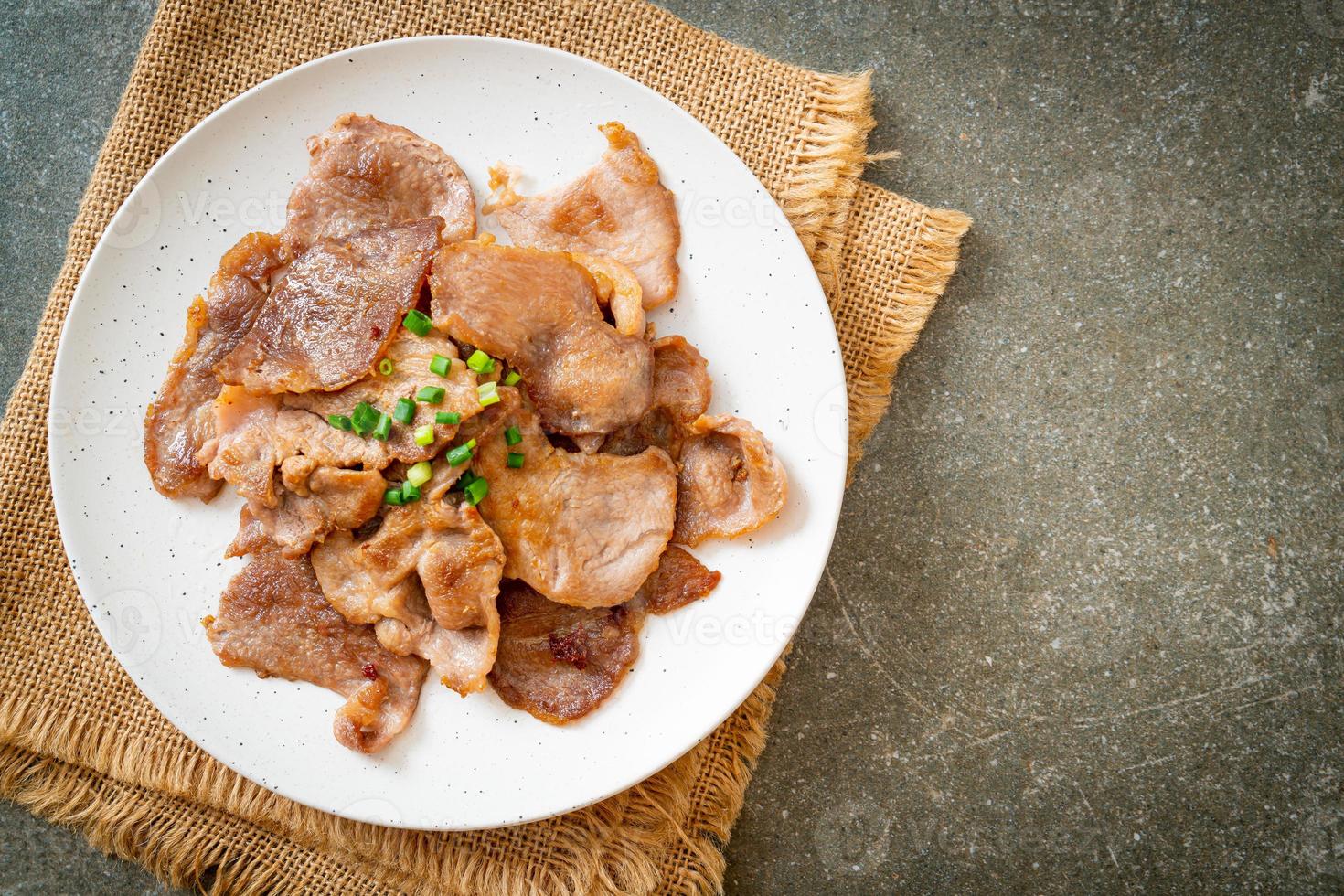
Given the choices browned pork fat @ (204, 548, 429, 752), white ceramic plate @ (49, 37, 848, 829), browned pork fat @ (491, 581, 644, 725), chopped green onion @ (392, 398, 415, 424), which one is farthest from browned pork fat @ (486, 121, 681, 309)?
browned pork fat @ (204, 548, 429, 752)

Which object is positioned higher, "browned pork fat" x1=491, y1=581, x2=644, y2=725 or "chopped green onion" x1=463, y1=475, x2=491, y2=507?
"chopped green onion" x1=463, y1=475, x2=491, y2=507

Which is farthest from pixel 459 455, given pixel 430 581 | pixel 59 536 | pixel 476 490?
pixel 59 536

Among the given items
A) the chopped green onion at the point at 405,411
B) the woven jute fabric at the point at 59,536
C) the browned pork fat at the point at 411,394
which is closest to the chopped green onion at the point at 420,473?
the browned pork fat at the point at 411,394

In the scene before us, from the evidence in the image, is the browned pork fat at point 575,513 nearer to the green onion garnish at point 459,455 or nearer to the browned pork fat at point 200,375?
the green onion garnish at point 459,455

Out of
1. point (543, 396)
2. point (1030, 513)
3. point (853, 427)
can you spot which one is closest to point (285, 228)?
point (543, 396)

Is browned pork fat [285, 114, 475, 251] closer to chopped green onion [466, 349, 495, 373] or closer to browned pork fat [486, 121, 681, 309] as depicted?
browned pork fat [486, 121, 681, 309]

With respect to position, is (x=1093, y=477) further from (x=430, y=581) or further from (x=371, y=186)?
(x=371, y=186)
